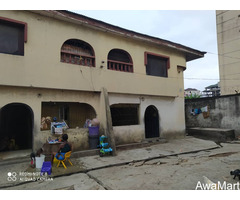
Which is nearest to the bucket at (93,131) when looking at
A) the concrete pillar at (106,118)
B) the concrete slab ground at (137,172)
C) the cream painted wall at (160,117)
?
the concrete pillar at (106,118)

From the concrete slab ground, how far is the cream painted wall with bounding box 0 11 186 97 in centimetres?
319

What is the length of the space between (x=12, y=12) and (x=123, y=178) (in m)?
7.20

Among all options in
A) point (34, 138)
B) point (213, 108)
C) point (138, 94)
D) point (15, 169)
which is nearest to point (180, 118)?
point (213, 108)

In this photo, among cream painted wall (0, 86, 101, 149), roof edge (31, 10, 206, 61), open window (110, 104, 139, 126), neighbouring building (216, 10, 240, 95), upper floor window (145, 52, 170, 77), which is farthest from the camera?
neighbouring building (216, 10, 240, 95)

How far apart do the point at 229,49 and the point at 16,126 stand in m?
24.5

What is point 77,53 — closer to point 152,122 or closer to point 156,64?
point 156,64

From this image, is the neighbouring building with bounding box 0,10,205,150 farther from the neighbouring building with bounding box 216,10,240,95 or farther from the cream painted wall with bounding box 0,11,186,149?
the neighbouring building with bounding box 216,10,240,95

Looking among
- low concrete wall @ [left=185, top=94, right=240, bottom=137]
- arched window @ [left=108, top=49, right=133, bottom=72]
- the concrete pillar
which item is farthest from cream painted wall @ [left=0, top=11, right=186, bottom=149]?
low concrete wall @ [left=185, top=94, right=240, bottom=137]

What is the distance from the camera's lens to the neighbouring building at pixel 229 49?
68.5 feet

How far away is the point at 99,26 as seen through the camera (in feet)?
27.0

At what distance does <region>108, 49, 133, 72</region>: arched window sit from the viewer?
923cm
